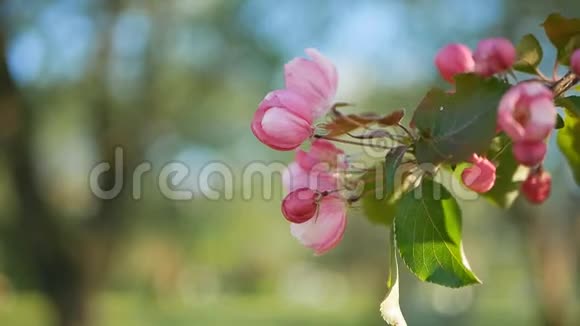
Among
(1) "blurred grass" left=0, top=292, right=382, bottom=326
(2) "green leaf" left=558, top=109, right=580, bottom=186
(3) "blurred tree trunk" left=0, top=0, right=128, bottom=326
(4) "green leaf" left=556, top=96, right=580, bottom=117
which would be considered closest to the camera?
(4) "green leaf" left=556, top=96, right=580, bottom=117

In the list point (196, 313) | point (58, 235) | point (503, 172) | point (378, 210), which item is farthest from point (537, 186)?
point (196, 313)

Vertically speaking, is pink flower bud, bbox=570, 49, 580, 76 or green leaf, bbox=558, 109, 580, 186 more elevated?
pink flower bud, bbox=570, 49, 580, 76

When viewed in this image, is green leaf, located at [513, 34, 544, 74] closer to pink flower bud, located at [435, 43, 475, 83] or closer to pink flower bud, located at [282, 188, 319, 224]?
pink flower bud, located at [435, 43, 475, 83]

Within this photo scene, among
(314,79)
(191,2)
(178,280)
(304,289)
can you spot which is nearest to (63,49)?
(191,2)

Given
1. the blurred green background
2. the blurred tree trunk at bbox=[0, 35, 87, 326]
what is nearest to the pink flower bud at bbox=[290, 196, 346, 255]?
the blurred green background

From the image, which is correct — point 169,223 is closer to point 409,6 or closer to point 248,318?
point 409,6
